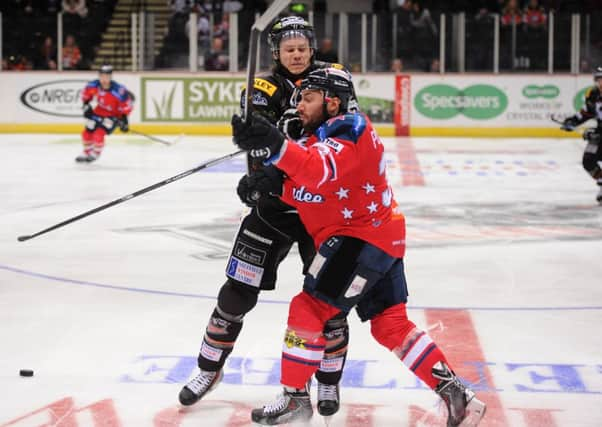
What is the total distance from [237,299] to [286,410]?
41cm

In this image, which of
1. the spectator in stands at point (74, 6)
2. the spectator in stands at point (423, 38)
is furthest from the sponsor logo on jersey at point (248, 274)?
the spectator in stands at point (74, 6)

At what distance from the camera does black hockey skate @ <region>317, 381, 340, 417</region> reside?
126 inches

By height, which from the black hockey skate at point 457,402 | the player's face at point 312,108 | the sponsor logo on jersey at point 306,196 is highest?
the player's face at point 312,108

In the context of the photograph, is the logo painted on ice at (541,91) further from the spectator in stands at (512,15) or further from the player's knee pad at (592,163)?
the player's knee pad at (592,163)

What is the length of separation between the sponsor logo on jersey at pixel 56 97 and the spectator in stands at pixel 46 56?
299 millimetres

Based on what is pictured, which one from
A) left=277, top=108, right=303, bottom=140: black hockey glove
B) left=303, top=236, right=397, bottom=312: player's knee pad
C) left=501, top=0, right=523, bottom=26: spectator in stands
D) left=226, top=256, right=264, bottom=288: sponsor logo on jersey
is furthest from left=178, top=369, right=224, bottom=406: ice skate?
left=501, top=0, right=523, bottom=26: spectator in stands

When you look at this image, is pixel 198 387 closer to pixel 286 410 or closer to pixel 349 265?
pixel 286 410

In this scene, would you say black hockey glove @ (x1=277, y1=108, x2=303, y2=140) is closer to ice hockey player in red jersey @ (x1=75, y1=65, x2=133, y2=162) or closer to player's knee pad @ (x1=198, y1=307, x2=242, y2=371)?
player's knee pad @ (x1=198, y1=307, x2=242, y2=371)

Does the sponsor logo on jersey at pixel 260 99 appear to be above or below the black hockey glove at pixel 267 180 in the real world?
above

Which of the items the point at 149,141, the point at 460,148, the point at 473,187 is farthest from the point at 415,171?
the point at 149,141

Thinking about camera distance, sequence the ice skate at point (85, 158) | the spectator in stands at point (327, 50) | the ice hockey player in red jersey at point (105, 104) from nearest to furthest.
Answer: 1. the ice skate at point (85, 158)
2. the ice hockey player in red jersey at point (105, 104)
3. the spectator in stands at point (327, 50)

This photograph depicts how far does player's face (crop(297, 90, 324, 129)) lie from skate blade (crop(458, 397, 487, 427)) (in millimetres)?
900

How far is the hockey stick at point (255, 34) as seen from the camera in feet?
8.82

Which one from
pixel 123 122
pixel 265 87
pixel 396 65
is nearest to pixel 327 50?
pixel 396 65
